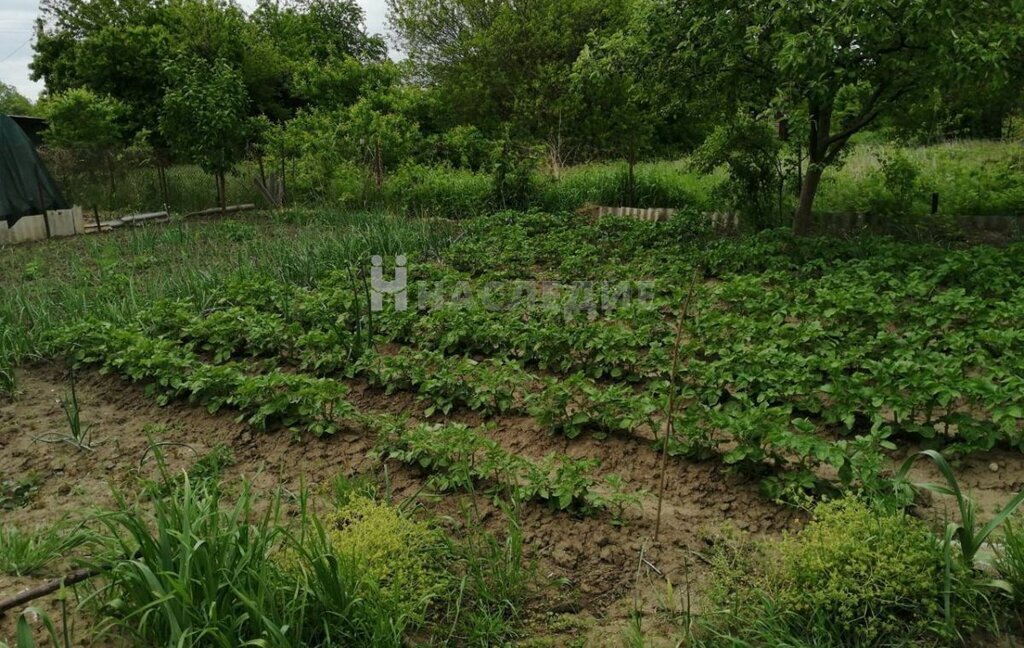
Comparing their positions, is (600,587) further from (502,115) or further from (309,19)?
(309,19)

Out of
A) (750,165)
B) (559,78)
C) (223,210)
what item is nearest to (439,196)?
(223,210)

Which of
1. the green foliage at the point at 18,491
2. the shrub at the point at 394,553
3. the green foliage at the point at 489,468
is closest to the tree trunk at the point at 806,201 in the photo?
the green foliage at the point at 489,468

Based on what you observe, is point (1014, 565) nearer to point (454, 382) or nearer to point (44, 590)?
point (454, 382)

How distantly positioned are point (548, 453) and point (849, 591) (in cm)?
150

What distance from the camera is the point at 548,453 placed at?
132 inches

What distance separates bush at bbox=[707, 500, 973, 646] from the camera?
81.5 inches

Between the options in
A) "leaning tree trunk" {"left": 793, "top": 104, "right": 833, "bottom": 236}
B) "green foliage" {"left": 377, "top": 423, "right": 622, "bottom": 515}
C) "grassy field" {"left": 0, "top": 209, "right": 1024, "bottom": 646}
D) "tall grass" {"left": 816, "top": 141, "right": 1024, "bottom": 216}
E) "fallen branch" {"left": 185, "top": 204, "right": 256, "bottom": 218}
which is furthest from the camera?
"fallen branch" {"left": 185, "top": 204, "right": 256, "bottom": 218}

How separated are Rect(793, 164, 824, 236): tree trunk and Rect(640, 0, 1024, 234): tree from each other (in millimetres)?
10

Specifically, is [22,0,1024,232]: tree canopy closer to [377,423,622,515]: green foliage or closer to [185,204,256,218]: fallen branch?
[185,204,256,218]: fallen branch

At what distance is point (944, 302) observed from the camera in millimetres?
4320

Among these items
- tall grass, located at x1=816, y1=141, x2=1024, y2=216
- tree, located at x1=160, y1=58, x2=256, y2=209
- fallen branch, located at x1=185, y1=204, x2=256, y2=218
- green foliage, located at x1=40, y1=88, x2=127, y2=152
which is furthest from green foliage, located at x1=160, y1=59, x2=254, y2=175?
tall grass, located at x1=816, y1=141, x2=1024, y2=216

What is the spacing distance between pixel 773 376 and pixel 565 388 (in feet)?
3.43

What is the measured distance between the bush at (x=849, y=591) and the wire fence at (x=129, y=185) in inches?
472

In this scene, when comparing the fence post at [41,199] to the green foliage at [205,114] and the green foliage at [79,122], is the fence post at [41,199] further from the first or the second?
the green foliage at [79,122]
